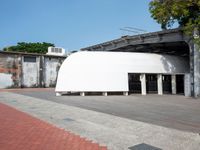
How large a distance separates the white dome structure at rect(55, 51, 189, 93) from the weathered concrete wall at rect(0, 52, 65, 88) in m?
17.5

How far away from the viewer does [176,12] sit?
18750 millimetres

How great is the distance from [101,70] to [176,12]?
9.39m

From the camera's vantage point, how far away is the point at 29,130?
7969mm

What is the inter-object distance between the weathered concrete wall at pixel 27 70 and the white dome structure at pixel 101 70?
1749 centimetres

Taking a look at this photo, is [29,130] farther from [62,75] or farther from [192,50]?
[192,50]

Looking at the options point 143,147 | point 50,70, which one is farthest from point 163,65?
point 50,70

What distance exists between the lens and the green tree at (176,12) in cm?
1845

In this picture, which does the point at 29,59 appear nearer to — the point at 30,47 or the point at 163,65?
the point at 163,65

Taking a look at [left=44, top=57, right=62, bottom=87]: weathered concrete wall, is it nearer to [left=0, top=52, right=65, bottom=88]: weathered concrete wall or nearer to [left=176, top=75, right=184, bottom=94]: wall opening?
[left=0, top=52, right=65, bottom=88]: weathered concrete wall

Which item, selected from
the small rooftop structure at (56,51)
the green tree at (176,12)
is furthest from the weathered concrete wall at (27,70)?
the green tree at (176,12)

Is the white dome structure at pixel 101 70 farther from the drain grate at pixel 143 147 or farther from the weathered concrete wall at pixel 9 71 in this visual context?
the weathered concrete wall at pixel 9 71

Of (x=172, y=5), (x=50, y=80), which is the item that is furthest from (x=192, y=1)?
(x=50, y=80)

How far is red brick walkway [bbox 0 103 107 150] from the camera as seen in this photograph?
6.13 meters

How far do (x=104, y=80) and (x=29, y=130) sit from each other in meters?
15.2
